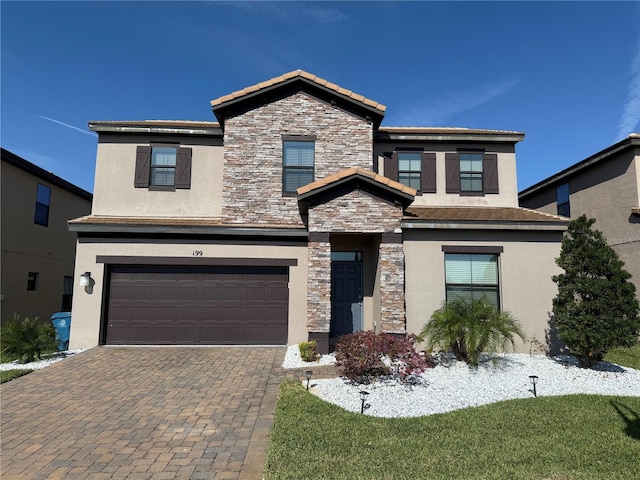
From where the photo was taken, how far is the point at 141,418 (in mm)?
5953

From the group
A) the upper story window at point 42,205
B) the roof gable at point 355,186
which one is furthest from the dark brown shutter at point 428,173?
the upper story window at point 42,205

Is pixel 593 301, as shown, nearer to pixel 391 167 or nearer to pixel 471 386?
pixel 471 386

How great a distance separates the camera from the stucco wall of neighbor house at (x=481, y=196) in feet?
43.3

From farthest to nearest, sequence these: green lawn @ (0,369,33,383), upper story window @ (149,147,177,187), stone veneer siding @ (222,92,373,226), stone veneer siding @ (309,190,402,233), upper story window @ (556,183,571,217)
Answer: upper story window @ (556,183,571,217) → upper story window @ (149,147,177,187) → stone veneer siding @ (222,92,373,226) → stone veneer siding @ (309,190,402,233) → green lawn @ (0,369,33,383)

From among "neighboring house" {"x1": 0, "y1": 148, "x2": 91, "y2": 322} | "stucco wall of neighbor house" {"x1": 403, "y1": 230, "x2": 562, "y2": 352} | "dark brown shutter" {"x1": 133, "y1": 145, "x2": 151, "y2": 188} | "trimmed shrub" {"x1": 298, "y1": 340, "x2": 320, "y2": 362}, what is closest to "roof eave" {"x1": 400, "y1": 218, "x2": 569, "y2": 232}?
"stucco wall of neighbor house" {"x1": 403, "y1": 230, "x2": 562, "y2": 352}

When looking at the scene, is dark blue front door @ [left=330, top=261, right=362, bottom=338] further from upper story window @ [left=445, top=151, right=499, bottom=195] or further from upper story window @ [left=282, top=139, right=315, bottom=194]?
upper story window @ [left=445, top=151, right=499, bottom=195]

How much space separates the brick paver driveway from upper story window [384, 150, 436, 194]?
754 centimetres

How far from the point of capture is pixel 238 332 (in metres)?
11.6

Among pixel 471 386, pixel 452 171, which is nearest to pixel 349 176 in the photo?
pixel 452 171

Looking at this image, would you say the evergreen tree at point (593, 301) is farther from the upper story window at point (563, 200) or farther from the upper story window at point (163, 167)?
the upper story window at point (163, 167)

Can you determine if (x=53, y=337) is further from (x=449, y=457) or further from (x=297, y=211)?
(x=449, y=457)

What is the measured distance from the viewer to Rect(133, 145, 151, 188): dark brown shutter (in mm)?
12742

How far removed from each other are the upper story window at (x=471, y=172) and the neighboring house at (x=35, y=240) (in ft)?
55.4

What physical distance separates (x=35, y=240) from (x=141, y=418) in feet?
45.0
